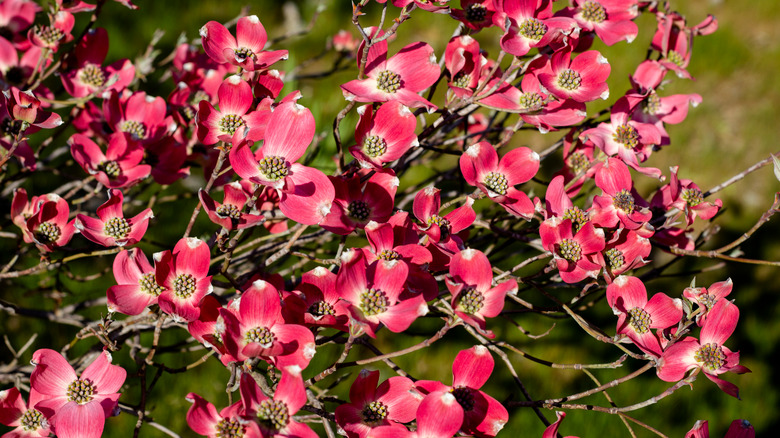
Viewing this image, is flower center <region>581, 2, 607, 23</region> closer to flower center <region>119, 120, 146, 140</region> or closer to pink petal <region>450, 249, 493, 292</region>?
pink petal <region>450, 249, 493, 292</region>

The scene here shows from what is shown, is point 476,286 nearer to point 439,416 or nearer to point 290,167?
point 439,416

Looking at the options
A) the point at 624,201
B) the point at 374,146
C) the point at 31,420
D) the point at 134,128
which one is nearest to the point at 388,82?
the point at 374,146

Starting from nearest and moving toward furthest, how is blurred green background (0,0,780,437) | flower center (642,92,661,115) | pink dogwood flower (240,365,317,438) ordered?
pink dogwood flower (240,365,317,438) → flower center (642,92,661,115) → blurred green background (0,0,780,437)

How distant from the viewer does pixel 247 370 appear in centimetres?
96

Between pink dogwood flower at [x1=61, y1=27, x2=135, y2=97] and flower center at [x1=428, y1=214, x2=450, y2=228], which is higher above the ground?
pink dogwood flower at [x1=61, y1=27, x2=135, y2=97]

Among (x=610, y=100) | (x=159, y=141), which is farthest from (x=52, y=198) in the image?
(x=610, y=100)

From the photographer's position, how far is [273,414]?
0.90 metres

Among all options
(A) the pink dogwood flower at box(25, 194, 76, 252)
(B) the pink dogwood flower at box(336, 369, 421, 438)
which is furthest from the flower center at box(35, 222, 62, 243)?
(B) the pink dogwood flower at box(336, 369, 421, 438)

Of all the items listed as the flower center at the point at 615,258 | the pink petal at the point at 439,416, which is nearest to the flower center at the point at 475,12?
the flower center at the point at 615,258

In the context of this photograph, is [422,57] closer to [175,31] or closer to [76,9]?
[76,9]

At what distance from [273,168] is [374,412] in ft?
1.38

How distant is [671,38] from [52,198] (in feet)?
4.55

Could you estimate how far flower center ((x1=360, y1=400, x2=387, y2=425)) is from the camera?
986 millimetres

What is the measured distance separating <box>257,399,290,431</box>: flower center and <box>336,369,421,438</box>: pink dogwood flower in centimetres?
10
